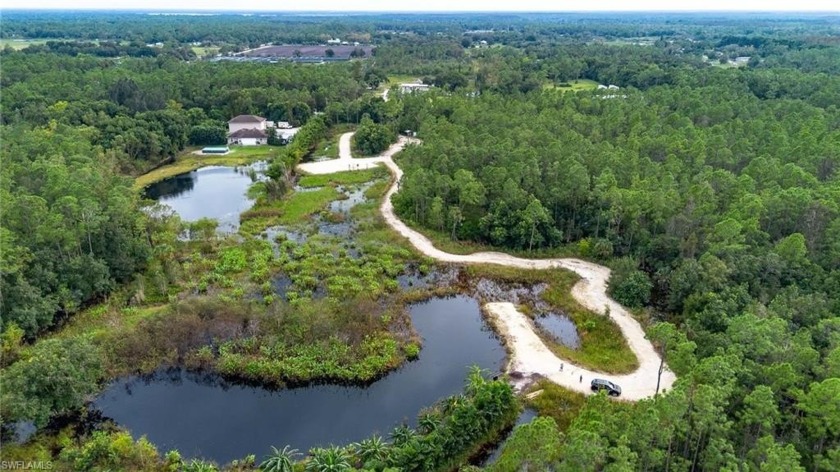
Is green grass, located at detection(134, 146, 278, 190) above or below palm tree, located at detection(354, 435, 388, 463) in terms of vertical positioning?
above

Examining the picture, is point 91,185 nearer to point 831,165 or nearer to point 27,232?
point 27,232

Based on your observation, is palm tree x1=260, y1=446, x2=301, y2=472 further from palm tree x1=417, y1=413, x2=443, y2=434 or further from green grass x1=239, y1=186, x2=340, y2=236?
green grass x1=239, y1=186, x2=340, y2=236

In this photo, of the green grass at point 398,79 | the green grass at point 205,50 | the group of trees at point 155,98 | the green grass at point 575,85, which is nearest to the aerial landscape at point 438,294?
the group of trees at point 155,98

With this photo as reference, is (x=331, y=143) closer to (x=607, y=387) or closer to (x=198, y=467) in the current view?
(x=607, y=387)

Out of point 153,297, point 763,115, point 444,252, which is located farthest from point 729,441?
point 763,115

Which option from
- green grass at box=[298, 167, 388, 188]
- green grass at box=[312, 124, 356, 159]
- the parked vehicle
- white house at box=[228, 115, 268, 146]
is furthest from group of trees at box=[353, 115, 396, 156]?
the parked vehicle
